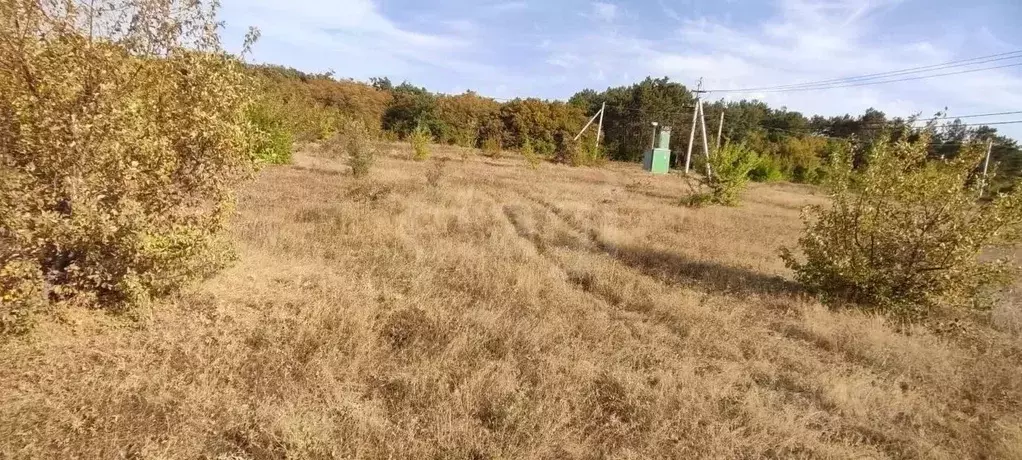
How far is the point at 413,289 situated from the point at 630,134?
43.4 meters

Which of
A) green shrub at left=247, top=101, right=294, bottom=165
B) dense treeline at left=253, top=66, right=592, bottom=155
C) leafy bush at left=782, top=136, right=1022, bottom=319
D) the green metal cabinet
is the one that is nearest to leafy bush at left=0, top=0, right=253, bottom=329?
leafy bush at left=782, top=136, right=1022, bottom=319

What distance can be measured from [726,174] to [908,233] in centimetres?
1029

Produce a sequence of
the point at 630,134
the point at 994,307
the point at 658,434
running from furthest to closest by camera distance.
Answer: the point at 630,134, the point at 994,307, the point at 658,434

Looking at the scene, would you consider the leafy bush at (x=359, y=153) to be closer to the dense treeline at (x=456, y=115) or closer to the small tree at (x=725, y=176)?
the small tree at (x=725, y=176)

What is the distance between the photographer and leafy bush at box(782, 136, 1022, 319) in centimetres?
577

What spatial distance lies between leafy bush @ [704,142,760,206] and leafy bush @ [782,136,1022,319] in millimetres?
9505

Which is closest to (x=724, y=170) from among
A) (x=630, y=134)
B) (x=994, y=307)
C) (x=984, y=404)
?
(x=994, y=307)

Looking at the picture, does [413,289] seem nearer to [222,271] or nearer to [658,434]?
[222,271]

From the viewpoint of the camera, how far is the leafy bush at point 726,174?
15.8 m

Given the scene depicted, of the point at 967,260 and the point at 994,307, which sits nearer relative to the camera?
the point at 967,260

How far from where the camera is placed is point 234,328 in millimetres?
4020

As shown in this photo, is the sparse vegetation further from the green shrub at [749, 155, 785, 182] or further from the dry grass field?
the green shrub at [749, 155, 785, 182]

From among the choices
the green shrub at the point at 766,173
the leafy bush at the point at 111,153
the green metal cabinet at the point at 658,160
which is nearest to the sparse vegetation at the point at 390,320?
the leafy bush at the point at 111,153

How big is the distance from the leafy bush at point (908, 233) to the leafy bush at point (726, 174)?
9505mm
